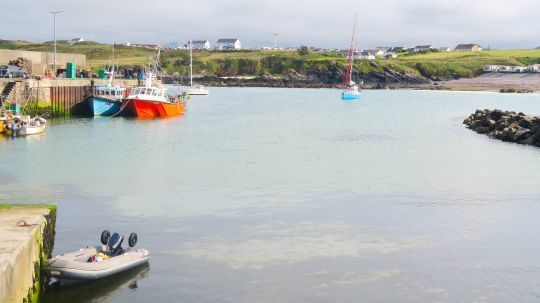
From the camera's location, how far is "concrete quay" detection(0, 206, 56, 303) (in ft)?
40.8

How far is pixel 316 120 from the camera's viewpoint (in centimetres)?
7338

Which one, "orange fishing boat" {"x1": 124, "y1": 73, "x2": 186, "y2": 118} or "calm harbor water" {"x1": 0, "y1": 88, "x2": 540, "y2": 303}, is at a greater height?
"orange fishing boat" {"x1": 124, "y1": 73, "x2": 186, "y2": 118}

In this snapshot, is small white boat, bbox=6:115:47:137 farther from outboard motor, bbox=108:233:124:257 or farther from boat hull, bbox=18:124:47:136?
outboard motor, bbox=108:233:124:257

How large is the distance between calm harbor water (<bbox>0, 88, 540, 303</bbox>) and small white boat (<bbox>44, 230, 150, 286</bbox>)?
14.0 inches

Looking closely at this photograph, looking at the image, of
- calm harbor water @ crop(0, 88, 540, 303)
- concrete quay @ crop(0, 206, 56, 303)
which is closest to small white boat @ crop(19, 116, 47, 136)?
calm harbor water @ crop(0, 88, 540, 303)

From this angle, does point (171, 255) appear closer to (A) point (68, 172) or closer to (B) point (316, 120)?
(A) point (68, 172)

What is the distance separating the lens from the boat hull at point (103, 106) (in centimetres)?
6700

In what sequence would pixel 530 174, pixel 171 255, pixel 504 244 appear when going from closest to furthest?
pixel 171 255 < pixel 504 244 < pixel 530 174

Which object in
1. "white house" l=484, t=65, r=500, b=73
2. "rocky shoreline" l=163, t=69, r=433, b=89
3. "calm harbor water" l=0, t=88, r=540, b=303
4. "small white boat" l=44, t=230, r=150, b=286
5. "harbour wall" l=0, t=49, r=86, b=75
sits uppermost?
"white house" l=484, t=65, r=500, b=73

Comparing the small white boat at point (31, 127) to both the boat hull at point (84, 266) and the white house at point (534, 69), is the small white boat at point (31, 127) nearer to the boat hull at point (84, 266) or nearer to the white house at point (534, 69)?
the boat hull at point (84, 266)

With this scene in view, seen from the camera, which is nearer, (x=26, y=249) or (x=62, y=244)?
(x=26, y=249)

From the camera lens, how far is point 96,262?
16422 mm

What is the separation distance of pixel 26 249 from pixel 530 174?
1143 inches

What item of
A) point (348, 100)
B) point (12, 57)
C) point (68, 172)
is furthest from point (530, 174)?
point (348, 100)
